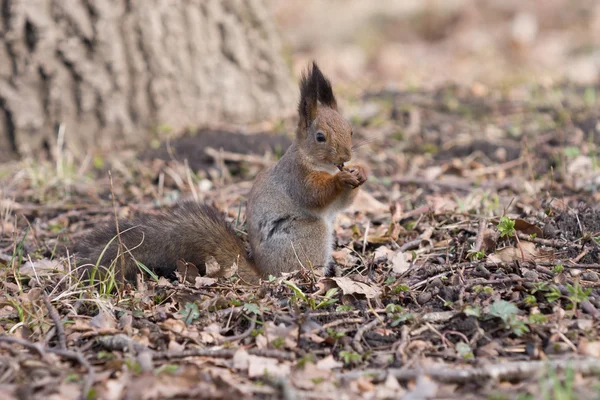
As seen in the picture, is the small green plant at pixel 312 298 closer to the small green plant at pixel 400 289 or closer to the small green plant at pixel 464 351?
the small green plant at pixel 400 289

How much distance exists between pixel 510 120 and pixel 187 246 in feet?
15.9

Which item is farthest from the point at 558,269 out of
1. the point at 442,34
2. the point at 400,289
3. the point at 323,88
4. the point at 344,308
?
the point at 442,34

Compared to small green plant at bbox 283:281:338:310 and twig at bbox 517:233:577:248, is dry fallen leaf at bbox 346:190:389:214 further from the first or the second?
small green plant at bbox 283:281:338:310

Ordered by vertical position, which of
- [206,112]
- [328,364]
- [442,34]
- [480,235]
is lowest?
[328,364]

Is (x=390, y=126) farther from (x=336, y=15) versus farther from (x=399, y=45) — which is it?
(x=336, y=15)

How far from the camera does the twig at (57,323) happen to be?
121 inches

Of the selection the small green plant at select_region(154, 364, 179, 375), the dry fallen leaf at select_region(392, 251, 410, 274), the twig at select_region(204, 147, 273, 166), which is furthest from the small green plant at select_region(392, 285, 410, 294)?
the twig at select_region(204, 147, 273, 166)

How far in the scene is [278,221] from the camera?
422 centimetres

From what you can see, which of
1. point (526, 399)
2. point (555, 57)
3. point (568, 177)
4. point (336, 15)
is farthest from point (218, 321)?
point (336, 15)

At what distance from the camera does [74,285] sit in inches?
140

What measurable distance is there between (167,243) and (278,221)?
714 mm

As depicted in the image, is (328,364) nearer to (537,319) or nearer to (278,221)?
(537,319)

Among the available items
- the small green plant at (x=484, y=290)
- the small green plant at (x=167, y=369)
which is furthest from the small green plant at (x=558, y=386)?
the small green plant at (x=167, y=369)

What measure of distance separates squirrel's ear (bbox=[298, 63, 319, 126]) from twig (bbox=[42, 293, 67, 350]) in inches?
75.2
